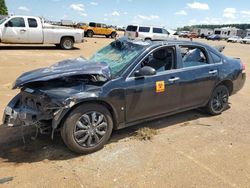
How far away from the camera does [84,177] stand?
3.31 meters

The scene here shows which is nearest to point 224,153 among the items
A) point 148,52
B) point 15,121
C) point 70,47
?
point 148,52

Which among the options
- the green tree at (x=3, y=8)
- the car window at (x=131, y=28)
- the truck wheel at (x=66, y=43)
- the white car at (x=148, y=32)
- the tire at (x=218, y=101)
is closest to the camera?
the tire at (x=218, y=101)

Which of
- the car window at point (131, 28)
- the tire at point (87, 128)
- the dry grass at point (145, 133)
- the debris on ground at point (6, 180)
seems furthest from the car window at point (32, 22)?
the debris on ground at point (6, 180)

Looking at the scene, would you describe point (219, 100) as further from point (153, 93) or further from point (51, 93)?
point (51, 93)

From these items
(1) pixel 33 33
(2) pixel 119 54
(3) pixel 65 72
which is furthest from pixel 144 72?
(1) pixel 33 33

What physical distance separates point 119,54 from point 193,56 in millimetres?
1480

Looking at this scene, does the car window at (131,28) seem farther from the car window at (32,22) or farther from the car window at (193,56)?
the car window at (193,56)

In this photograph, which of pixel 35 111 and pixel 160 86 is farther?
pixel 160 86

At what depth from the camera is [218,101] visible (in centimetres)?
565

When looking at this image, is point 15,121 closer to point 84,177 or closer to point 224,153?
point 84,177

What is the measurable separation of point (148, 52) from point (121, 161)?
1.80m

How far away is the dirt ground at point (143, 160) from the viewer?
328 cm

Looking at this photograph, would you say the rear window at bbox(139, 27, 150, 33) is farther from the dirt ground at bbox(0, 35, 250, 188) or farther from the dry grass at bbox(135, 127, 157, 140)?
the dry grass at bbox(135, 127, 157, 140)

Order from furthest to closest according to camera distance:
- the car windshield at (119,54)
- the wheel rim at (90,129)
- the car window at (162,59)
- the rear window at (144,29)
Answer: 1. the rear window at (144,29)
2. the car window at (162,59)
3. the car windshield at (119,54)
4. the wheel rim at (90,129)
